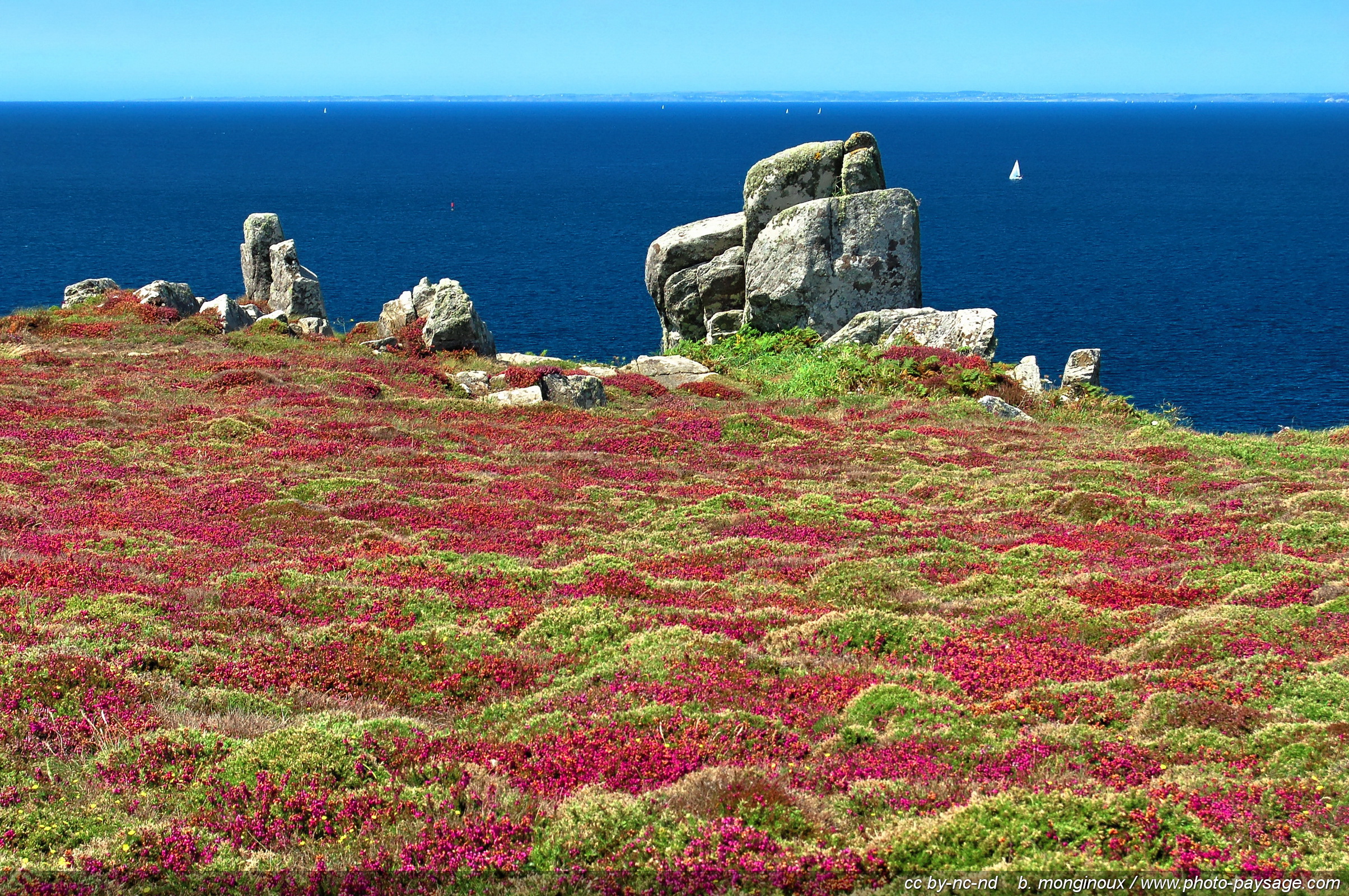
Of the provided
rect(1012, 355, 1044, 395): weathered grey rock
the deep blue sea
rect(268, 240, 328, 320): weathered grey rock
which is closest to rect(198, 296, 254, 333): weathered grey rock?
rect(268, 240, 328, 320): weathered grey rock

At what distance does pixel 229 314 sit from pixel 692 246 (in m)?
25.7

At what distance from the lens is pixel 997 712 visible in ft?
42.5

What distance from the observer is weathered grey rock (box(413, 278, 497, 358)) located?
4725 cm

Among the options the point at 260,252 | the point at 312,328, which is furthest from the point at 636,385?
the point at 260,252

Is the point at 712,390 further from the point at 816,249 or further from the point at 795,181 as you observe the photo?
the point at 795,181

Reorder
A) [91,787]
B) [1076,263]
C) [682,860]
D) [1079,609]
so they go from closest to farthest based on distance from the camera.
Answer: [682,860]
[91,787]
[1079,609]
[1076,263]

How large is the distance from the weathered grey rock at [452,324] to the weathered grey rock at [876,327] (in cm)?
1818

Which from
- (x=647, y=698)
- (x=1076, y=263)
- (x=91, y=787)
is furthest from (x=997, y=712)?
(x=1076, y=263)

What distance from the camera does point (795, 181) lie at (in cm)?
5400

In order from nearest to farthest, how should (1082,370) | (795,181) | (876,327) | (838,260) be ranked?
(1082,370) < (876,327) < (838,260) < (795,181)

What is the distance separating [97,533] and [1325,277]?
12242 cm

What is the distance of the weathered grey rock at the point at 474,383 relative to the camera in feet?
130

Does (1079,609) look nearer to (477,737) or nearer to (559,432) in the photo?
(477,737)

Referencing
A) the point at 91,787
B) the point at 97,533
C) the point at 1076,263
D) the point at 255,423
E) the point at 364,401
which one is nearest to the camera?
the point at 91,787
